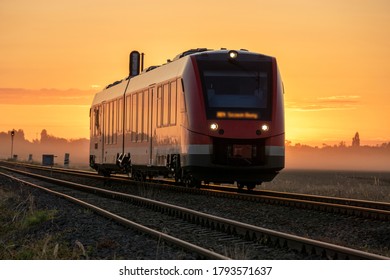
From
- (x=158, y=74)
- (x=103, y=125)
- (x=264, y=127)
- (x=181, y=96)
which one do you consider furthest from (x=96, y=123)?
(x=264, y=127)

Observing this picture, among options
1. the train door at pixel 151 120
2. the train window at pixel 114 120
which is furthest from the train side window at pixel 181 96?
the train window at pixel 114 120

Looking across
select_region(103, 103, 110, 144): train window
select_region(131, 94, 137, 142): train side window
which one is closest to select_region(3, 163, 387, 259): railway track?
select_region(131, 94, 137, 142): train side window

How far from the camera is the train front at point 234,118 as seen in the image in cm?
1518

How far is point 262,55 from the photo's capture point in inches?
638

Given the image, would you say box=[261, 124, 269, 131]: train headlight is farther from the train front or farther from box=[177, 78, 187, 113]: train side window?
box=[177, 78, 187, 113]: train side window

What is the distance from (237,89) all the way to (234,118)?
76 cm

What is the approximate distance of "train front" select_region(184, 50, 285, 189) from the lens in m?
15.2

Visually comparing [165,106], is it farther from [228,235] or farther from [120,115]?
[228,235]

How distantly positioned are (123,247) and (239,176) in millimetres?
7193

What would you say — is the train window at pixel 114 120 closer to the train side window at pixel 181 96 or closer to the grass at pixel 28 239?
the grass at pixel 28 239

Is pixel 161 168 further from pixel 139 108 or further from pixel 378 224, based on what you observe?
pixel 378 224

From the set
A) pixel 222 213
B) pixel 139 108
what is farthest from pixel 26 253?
pixel 139 108

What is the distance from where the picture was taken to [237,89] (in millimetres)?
15492
